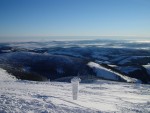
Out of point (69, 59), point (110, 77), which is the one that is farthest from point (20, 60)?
point (110, 77)

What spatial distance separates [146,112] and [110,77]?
138 feet

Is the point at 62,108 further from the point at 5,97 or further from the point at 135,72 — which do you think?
the point at 135,72

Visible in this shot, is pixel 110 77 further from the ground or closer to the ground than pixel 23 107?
closer to the ground

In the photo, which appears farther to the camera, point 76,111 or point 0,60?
point 0,60

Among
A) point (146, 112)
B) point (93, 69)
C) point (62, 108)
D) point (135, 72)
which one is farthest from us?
point (135, 72)

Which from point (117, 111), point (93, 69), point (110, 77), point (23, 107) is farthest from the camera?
point (93, 69)

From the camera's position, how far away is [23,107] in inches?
432

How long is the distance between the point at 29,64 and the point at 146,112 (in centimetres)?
5167

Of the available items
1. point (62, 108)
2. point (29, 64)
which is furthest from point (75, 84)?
point (29, 64)

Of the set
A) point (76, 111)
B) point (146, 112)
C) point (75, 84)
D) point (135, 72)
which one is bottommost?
point (135, 72)

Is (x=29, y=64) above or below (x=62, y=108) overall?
below

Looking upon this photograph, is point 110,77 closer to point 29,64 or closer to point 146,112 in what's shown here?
point 29,64

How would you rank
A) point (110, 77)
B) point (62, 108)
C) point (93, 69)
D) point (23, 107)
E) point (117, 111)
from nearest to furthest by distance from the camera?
point (23, 107) → point (62, 108) → point (117, 111) → point (110, 77) → point (93, 69)

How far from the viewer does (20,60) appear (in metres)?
67.9
